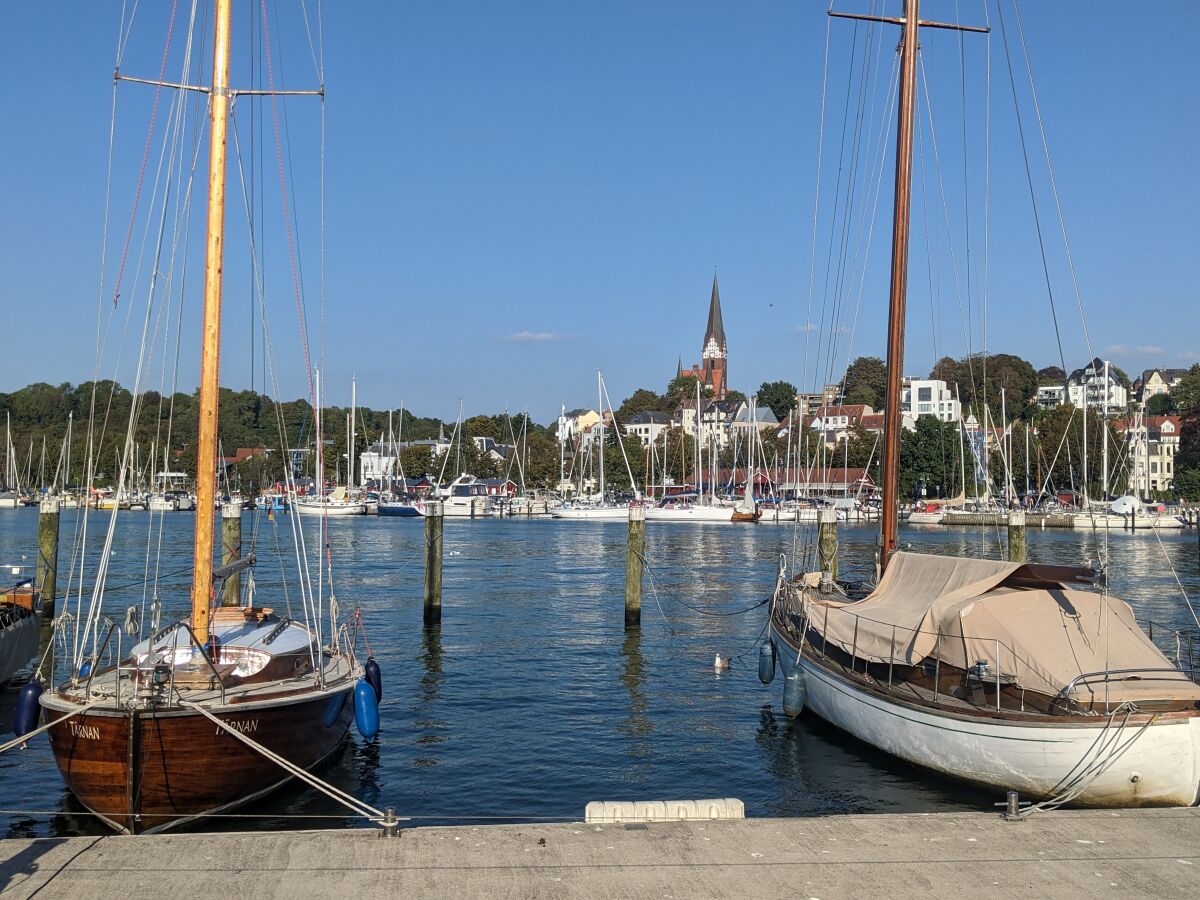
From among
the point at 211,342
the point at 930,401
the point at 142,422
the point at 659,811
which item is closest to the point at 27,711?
the point at 211,342

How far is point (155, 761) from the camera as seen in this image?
13.3 metres

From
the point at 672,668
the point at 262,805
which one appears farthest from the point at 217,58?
the point at 672,668

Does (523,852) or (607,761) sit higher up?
(523,852)

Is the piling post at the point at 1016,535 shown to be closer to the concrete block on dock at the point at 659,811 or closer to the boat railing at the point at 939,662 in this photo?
the boat railing at the point at 939,662

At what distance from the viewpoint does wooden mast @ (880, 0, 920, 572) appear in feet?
82.5

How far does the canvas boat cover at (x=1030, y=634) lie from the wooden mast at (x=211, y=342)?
10615 mm

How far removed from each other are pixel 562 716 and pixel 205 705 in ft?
34.5

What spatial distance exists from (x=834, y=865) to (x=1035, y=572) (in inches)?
333

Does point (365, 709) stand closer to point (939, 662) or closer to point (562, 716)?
point (562, 716)

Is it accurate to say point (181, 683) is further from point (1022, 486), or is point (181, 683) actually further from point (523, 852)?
point (1022, 486)

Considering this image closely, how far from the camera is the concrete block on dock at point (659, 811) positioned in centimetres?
1133

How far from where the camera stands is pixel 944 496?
489ft

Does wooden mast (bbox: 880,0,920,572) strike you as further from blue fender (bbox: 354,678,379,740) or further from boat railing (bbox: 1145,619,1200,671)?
blue fender (bbox: 354,678,379,740)

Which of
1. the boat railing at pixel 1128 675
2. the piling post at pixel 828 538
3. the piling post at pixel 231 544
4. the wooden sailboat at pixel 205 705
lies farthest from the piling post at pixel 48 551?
the boat railing at pixel 1128 675
